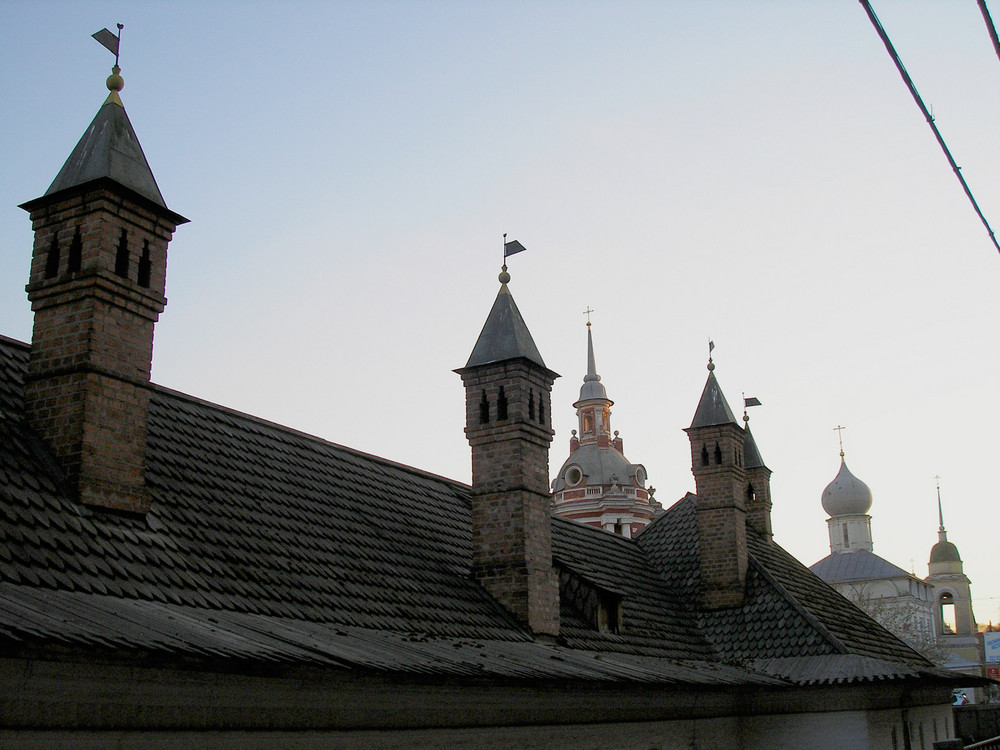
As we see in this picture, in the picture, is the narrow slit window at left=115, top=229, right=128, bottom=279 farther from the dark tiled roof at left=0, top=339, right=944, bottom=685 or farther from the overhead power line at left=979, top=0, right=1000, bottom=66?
the overhead power line at left=979, top=0, right=1000, bottom=66

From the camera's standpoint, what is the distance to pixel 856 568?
256 feet

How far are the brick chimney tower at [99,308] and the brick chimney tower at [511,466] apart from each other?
6007 millimetres

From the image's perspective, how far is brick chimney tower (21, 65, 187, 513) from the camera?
10.1m

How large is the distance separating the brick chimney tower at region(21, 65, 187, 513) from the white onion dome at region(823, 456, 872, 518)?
7984 cm

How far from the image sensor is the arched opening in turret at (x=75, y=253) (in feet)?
35.0

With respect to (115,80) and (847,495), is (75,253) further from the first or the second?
(847,495)

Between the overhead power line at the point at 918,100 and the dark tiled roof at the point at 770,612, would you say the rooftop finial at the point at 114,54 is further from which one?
the dark tiled roof at the point at 770,612

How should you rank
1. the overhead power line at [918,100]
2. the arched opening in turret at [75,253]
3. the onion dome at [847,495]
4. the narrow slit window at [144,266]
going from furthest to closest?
the onion dome at [847,495] < the narrow slit window at [144,266] < the arched opening in turret at [75,253] < the overhead power line at [918,100]

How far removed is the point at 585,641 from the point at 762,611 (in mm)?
5999

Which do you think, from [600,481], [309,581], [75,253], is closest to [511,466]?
[309,581]

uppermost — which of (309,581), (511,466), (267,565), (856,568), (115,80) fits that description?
(856,568)

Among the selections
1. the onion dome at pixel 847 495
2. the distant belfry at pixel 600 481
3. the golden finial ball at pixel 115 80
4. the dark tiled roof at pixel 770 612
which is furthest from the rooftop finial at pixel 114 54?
the onion dome at pixel 847 495

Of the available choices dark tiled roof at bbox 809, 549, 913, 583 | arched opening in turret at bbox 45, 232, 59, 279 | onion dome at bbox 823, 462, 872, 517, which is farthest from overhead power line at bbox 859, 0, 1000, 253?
onion dome at bbox 823, 462, 872, 517

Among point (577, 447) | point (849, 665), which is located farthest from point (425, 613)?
point (577, 447)
